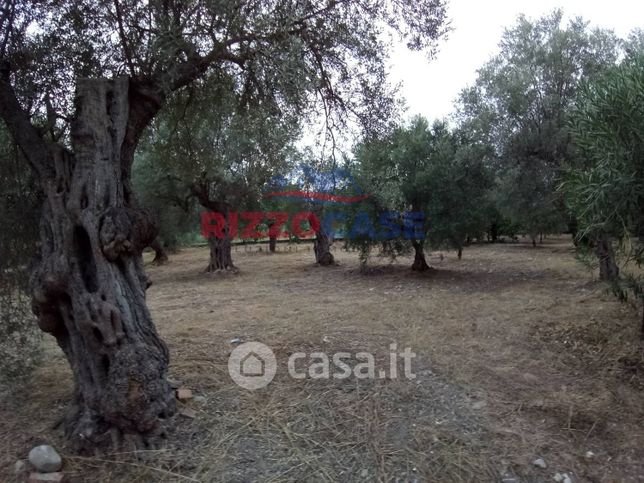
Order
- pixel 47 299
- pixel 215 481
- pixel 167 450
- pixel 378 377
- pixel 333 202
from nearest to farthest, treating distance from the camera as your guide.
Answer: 1. pixel 215 481
2. pixel 167 450
3. pixel 47 299
4. pixel 378 377
5. pixel 333 202

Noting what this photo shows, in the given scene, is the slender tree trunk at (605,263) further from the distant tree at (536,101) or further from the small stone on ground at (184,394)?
the small stone on ground at (184,394)

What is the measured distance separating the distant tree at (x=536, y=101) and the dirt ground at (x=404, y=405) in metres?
3.48

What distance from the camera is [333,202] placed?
1221 centimetres

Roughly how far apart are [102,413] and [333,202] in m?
9.72

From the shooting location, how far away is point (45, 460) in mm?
2691

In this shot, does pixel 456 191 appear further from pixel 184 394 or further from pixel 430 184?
pixel 184 394

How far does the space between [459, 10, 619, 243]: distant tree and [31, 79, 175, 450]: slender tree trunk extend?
833 centimetres

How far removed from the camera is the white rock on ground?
269 centimetres

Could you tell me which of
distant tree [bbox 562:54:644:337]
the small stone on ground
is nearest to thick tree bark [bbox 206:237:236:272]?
the small stone on ground

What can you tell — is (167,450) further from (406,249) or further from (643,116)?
(406,249)

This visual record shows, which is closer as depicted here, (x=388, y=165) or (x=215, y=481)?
(x=215, y=481)

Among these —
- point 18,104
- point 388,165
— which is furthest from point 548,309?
point 18,104

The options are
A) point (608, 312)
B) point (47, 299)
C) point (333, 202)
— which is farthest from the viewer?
point (333, 202)

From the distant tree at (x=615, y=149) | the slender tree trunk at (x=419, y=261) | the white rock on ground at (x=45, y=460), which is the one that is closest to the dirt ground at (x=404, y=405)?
the white rock on ground at (x=45, y=460)
